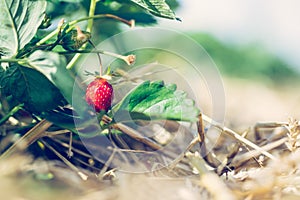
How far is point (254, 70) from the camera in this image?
2051mm

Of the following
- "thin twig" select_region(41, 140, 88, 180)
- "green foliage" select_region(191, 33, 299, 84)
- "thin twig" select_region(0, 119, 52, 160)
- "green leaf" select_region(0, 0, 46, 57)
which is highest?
"green leaf" select_region(0, 0, 46, 57)

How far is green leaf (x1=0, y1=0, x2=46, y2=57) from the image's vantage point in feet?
1.23

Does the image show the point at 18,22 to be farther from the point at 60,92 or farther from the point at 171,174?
the point at 171,174

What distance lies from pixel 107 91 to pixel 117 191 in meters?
0.09

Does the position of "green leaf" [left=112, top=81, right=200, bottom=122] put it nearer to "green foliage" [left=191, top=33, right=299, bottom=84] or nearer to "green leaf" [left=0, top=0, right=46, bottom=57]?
"green leaf" [left=0, top=0, right=46, bottom=57]

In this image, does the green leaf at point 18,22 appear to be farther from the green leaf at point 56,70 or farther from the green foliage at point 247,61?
the green foliage at point 247,61

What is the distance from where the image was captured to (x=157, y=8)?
388 mm

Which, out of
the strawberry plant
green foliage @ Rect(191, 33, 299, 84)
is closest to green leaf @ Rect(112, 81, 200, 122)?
the strawberry plant

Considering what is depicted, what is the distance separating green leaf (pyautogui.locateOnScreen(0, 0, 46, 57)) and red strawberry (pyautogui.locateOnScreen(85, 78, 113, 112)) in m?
0.07

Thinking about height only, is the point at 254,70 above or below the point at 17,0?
below

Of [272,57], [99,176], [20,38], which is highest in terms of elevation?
[20,38]

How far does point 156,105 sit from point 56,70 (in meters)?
0.08

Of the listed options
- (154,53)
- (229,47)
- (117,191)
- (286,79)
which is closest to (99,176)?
(117,191)

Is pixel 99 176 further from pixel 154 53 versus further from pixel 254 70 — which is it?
pixel 254 70
